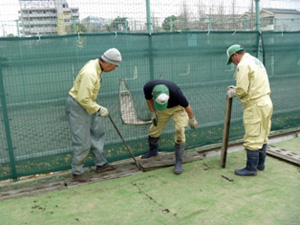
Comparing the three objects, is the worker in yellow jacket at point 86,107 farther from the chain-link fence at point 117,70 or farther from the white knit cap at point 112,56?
the chain-link fence at point 117,70

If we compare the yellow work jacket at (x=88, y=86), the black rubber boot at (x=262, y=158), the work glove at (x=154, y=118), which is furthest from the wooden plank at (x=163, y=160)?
the yellow work jacket at (x=88, y=86)

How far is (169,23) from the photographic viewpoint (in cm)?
557

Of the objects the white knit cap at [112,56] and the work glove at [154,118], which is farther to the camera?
the work glove at [154,118]

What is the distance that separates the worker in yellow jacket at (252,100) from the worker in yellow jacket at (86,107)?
5.15 feet

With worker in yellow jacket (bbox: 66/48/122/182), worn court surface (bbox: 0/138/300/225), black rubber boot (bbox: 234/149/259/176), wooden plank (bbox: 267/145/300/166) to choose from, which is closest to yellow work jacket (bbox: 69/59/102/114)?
worker in yellow jacket (bbox: 66/48/122/182)

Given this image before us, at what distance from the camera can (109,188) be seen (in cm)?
402

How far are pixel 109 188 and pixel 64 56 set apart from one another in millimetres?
1911

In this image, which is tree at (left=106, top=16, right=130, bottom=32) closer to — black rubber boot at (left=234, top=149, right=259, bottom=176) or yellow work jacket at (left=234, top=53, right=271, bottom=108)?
yellow work jacket at (left=234, top=53, right=271, bottom=108)

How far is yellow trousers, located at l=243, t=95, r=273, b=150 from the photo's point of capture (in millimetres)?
4020

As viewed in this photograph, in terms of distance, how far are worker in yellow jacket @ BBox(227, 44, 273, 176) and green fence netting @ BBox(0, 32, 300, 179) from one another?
3.81ft

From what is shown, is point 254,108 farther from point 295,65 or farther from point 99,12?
point 295,65

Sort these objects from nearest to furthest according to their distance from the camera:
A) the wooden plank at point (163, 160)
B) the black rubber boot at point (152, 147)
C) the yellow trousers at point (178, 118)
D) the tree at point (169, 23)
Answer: the yellow trousers at point (178, 118) → the wooden plank at point (163, 160) → the black rubber boot at point (152, 147) → the tree at point (169, 23)

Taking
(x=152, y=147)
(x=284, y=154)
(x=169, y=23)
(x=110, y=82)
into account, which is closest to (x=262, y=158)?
(x=284, y=154)

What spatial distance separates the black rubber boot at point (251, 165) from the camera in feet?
13.6
